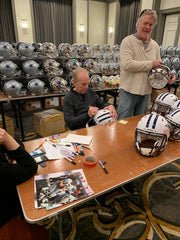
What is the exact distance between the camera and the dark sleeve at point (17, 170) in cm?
92

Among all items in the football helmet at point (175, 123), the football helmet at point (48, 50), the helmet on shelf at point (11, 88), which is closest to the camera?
the football helmet at point (175, 123)

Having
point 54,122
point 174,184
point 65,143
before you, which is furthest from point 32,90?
point 174,184

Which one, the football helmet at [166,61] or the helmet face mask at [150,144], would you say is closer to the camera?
→ the helmet face mask at [150,144]

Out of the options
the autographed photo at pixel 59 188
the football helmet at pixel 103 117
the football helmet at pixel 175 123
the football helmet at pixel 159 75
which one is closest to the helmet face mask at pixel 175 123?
the football helmet at pixel 175 123

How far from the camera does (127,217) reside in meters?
1.61

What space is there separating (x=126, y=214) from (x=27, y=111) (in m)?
3.68

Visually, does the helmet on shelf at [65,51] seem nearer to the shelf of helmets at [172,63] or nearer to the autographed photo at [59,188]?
the shelf of helmets at [172,63]

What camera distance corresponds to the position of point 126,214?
1.64 m

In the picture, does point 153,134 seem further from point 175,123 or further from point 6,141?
point 6,141

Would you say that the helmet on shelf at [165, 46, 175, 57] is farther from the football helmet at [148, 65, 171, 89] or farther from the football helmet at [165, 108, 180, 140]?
the football helmet at [165, 108, 180, 140]

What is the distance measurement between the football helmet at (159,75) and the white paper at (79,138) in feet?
3.73

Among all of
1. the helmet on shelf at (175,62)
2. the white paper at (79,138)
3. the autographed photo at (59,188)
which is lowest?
the autographed photo at (59,188)

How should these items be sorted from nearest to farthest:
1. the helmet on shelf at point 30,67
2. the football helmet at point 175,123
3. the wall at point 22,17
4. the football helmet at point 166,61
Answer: the football helmet at point 175,123 → the helmet on shelf at point 30,67 → the football helmet at point 166,61 → the wall at point 22,17

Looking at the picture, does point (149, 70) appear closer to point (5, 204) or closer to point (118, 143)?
point (118, 143)
